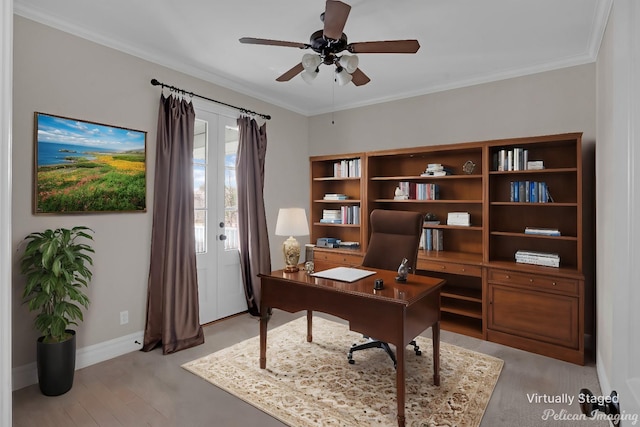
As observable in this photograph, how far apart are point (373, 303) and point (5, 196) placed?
1.82m

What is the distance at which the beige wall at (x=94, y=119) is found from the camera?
2.45 m

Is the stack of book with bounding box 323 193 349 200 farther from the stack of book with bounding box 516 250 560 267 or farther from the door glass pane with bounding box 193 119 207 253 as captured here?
the stack of book with bounding box 516 250 560 267

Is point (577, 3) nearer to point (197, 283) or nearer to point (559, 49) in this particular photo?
point (559, 49)

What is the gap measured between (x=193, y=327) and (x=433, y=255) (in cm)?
255

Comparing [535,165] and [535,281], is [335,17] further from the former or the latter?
[535,281]

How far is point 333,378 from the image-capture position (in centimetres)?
261

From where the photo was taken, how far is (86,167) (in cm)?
277

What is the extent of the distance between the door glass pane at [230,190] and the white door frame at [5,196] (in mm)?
3153

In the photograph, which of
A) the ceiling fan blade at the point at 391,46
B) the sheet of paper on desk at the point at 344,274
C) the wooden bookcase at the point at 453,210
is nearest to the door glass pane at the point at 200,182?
the sheet of paper on desk at the point at 344,274

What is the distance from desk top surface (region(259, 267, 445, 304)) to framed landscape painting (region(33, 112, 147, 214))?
1471mm

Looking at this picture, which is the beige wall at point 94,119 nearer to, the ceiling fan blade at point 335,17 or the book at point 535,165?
the ceiling fan blade at point 335,17

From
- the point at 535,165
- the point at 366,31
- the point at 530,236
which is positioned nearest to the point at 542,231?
the point at 530,236

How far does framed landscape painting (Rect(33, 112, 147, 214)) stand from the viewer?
2.55 metres

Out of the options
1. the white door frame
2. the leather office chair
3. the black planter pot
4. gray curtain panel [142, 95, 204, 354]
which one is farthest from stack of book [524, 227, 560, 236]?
the black planter pot
